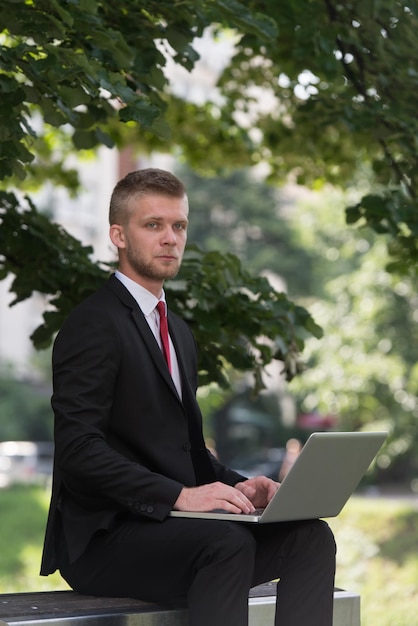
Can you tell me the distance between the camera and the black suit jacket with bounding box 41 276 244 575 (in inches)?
147

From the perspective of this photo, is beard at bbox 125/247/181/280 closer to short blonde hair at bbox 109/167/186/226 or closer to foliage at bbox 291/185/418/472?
short blonde hair at bbox 109/167/186/226

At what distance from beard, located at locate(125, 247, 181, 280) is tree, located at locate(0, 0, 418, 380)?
951 millimetres

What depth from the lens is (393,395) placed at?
31.0m

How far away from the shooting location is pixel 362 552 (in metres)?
19.5

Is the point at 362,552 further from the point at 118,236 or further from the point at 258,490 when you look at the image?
the point at 118,236

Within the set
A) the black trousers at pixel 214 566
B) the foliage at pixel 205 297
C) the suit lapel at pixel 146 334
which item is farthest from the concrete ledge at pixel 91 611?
the foliage at pixel 205 297

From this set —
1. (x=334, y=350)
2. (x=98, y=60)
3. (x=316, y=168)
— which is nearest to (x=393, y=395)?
(x=334, y=350)

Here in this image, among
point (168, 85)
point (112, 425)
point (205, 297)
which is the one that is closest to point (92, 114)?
point (168, 85)

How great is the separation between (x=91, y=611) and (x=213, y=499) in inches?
21.7

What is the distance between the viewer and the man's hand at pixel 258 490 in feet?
13.3

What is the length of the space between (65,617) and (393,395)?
90.5 feet

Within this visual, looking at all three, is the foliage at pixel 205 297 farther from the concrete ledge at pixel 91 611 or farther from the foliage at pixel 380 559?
the foliage at pixel 380 559

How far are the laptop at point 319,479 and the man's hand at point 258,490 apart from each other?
0.22 metres

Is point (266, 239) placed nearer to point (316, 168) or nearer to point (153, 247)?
point (316, 168)
